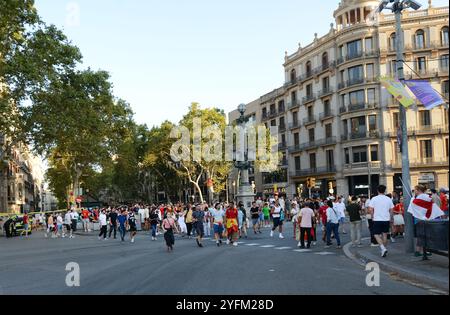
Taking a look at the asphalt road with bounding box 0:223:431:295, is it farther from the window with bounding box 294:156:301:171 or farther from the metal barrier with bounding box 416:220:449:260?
the window with bounding box 294:156:301:171

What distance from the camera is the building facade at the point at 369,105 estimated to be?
165 ft

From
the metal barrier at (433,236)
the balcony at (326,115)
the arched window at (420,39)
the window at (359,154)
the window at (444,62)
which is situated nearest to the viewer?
the metal barrier at (433,236)

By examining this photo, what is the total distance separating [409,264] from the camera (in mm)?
10422

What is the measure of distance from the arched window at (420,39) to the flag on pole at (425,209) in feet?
148

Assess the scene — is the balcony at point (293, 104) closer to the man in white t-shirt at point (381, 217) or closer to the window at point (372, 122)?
the window at point (372, 122)

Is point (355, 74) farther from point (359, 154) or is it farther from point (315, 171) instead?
point (315, 171)

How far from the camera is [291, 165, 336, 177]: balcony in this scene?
5566 centimetres

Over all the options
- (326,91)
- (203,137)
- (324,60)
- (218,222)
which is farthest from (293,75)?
(218,222)

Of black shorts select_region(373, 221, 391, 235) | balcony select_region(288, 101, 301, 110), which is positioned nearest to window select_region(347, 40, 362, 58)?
balcony select_region(288, 101, 301, 110)

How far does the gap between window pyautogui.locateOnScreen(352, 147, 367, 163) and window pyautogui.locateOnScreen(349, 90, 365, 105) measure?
16.6 feet

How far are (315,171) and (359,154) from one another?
22.9 feet

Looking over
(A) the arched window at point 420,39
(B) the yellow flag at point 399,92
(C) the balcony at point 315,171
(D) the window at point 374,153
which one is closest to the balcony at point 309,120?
(C) the balcony at point 315,171

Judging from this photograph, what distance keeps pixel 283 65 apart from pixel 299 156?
507 inches

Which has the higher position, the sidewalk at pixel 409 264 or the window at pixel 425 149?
the window at pixel 425 149
